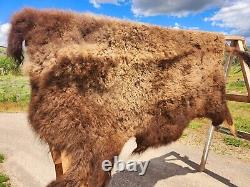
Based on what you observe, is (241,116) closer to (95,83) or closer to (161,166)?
(161,166)

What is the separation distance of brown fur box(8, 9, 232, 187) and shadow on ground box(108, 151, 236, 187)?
2386 mm

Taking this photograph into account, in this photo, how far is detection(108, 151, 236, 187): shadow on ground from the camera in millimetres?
6457

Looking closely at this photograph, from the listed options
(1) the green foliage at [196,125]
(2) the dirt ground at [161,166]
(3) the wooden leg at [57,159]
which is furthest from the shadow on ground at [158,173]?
(1) the green foliage at [196,125]

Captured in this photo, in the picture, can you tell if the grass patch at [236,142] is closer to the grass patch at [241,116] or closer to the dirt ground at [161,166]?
the dirt ground at [161,166]

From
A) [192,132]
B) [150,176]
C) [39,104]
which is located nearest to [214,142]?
[192,132]

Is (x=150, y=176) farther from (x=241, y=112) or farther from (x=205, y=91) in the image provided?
(x=241, y=112)

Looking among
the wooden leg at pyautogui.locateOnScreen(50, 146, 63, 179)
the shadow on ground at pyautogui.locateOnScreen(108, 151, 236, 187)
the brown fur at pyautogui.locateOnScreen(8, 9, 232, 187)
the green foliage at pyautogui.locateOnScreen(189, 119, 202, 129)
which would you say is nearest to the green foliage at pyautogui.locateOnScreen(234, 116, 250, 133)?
the green foliage at pyautogui.locateOnScreen(189, 119, 202, 129)

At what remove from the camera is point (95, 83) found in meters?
3.49

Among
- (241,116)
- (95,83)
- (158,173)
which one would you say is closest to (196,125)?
(241,116)

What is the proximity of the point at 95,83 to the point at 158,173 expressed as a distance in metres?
4.10

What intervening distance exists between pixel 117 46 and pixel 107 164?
4.42ft

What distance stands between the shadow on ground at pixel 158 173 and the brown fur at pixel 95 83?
A: 2.39 m

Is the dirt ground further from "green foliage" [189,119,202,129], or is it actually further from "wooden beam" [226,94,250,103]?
"wooden beam" [226,94,250,103]

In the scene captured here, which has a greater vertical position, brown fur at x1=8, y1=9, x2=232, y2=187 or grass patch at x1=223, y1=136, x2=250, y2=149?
brown fur at x1=8, y1=9, x2=232, y2=187
